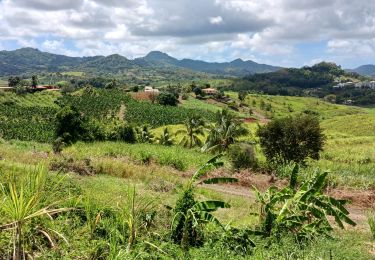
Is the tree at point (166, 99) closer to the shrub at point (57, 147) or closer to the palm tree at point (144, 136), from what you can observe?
the palm tree at point (144, 136)

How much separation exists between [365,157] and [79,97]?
85239mm

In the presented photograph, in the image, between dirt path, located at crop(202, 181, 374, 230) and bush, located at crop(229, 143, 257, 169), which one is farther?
bush, located at crop(229, 143, 257, 169)

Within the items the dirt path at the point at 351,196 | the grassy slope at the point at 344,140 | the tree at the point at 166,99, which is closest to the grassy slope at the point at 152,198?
the dirt path at the point at 351,196

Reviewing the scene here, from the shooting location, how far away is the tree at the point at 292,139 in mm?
31781

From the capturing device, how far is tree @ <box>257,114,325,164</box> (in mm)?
31781

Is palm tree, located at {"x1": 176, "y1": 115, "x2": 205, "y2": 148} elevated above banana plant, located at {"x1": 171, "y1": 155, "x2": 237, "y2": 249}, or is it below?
below

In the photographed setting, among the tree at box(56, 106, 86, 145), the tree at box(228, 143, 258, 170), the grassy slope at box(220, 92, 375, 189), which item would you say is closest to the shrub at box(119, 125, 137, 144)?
the tree at box(56, 106, 86, 145)

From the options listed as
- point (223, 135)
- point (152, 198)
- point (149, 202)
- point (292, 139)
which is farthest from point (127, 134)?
point (149, 202)

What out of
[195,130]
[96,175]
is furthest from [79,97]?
[96,175]

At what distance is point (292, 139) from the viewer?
32.2m

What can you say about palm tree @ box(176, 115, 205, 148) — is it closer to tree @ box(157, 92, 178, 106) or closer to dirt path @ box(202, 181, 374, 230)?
dirt path @ box(202, 181, 374, 230)

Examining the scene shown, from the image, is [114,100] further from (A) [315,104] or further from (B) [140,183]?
(B) [140,183]

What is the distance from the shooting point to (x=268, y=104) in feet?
420

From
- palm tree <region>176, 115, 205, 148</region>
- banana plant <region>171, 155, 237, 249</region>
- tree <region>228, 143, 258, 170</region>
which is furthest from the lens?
palm tree <region>176, 115, 205, 148</region>
